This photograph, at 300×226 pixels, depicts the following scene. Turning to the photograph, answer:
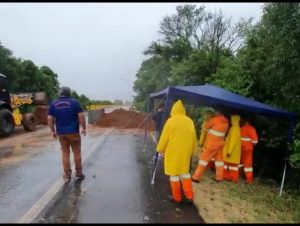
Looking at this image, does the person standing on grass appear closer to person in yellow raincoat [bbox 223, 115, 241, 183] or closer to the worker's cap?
the worker's cap

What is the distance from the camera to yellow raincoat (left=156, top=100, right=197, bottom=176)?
7.18 meters

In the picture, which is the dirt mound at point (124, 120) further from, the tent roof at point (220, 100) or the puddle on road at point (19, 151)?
the tent roof at point (220, 100)

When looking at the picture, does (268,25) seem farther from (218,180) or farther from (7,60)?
(7,60)

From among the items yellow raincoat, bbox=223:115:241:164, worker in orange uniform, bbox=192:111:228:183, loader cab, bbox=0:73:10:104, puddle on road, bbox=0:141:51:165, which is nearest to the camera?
worker in orange uniform, bbox=192:111:228:183

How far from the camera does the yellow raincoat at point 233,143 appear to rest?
957 cm

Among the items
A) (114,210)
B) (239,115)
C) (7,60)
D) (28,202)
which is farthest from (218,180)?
(7,60)

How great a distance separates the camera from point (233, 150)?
964 cm

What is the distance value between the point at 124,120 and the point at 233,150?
16.3m

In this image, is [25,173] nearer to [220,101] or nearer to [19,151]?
[19,151]

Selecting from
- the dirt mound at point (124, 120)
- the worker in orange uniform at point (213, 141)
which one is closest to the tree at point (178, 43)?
the dirt mound at point (124, 120)

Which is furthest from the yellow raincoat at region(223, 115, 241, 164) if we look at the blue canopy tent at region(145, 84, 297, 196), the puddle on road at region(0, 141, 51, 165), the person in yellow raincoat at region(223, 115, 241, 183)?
the puddle on road at region(0, 141, 51, 165)

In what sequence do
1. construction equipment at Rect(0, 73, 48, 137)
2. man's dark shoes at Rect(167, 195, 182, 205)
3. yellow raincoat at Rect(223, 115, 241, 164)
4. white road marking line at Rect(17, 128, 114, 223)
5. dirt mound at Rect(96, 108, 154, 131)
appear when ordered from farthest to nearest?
dirt mound at Rect(96, 108, 154, 131) < construction equipment at Rect(0, 73, 48, 137) < yellow raincoat at Rect(223, 115, 241, 164) < man's dark shoes at Rect(167, 195, 182, 205) < white road marking line at Rect(17, 128, 114, 223)

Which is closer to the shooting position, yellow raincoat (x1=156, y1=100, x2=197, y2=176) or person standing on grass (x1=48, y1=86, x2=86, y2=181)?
yellow raincoat (x1=156, y1=100, x2=197, y2=176)

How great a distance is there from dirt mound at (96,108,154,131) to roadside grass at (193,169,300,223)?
14.4m
